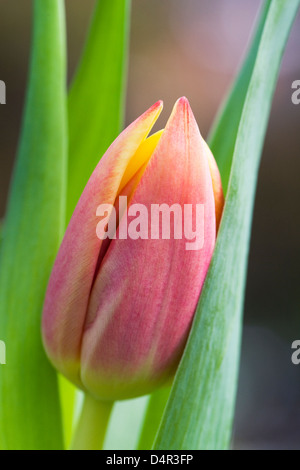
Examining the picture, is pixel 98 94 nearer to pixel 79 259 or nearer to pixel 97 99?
pixel 97 99

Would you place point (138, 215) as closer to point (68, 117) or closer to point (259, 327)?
point (68, 117)

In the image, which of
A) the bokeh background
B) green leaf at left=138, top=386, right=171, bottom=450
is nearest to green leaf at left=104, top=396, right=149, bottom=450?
green leaf at left=138, top=386, right=171, bottom=450

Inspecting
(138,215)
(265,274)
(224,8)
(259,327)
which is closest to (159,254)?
(138,215)

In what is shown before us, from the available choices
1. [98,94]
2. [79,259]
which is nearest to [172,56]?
[98,94]

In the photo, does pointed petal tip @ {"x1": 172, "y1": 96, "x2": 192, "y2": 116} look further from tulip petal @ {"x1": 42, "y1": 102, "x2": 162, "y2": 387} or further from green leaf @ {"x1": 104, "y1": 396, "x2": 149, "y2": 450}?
green leaf @ {"x1": 104, "y1": 396, "x2": 149, "y2": 450}

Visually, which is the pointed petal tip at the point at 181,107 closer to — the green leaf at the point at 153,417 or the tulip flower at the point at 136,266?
the tulip flower at the point at 136,266

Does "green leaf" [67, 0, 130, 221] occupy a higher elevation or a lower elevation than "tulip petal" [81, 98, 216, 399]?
higher
